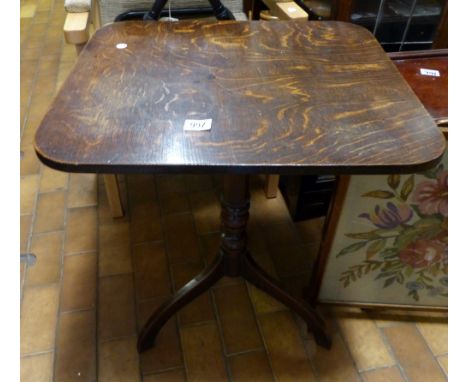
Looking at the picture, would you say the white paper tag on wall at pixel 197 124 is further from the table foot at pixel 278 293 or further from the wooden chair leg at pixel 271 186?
the wooden chair leg at pixel 271 186

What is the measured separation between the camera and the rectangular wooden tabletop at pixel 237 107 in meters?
0.64

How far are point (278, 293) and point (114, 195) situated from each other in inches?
28.9

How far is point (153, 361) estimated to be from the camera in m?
1.16

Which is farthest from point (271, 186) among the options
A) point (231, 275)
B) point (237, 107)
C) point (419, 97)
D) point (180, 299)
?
point (237, 107)

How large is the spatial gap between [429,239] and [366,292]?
26 cm

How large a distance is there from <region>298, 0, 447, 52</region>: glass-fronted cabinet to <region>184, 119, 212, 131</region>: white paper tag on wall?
3.16ft

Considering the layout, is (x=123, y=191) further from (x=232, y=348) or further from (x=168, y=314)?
(x=232, y=348)

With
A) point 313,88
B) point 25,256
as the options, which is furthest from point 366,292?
point 25,256

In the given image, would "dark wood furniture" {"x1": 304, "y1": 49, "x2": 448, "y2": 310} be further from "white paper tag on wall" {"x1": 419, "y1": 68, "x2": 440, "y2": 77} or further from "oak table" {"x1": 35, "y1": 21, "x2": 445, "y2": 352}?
"oak table" {"x1": 35, "y1": 21, "x2": 445, "y2": 352}

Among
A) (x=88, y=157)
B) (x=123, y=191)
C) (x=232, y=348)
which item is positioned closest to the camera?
(x=88, y=157)

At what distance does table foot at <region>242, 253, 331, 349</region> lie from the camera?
1.15 m

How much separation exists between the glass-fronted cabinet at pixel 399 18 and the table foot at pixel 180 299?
97 cm

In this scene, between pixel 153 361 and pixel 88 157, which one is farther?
pixel 153 361

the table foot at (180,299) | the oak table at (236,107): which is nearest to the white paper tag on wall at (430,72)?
the oak table at (236,107)
